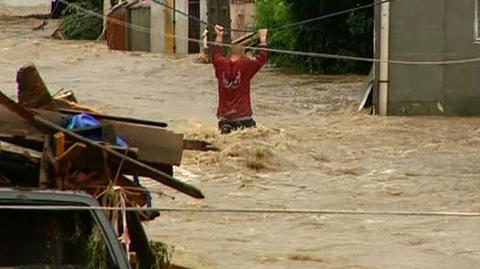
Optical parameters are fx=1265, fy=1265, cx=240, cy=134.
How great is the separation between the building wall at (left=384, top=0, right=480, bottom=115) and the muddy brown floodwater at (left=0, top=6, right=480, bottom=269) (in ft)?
2.11

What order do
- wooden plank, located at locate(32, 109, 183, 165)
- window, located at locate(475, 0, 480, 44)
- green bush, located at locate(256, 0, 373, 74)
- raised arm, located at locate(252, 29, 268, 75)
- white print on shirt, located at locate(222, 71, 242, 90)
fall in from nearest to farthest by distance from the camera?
wooden plank, located at locate(32, 109, 183, 165) → raised arm, located at locate(252, 29, 268, 75) → white print on shirt, located at locate(222, 71, 242, 90) → window, located at locate(475, 0, 480, 44) → green bush, located at locate(256, 0, 373, 74)

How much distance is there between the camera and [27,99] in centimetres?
629

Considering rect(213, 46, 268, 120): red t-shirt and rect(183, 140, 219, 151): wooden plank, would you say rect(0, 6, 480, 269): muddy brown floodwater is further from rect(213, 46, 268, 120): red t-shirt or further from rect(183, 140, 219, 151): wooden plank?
rect(183, 140, 219, 151): wooden plank

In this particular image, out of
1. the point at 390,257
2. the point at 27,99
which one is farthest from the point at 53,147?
the point at 390,257

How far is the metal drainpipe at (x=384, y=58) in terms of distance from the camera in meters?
22.7

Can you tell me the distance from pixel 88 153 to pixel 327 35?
90.4ft

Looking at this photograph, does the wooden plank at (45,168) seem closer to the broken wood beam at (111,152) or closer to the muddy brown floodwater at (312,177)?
the broken wood beam at (111,152)

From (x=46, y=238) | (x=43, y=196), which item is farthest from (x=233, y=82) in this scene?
(x=43, y=196)

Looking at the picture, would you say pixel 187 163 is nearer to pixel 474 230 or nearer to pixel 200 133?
pixel 200 133

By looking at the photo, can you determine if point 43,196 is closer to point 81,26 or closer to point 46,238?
point 46,238

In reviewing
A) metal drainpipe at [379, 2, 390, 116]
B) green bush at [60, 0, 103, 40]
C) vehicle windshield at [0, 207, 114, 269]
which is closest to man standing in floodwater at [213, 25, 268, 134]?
metal drainpipe at [379, 2, 390, 116]

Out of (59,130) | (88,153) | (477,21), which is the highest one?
(477,21)

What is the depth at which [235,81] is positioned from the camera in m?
16.8

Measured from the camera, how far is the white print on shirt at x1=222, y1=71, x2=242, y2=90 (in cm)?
1673
